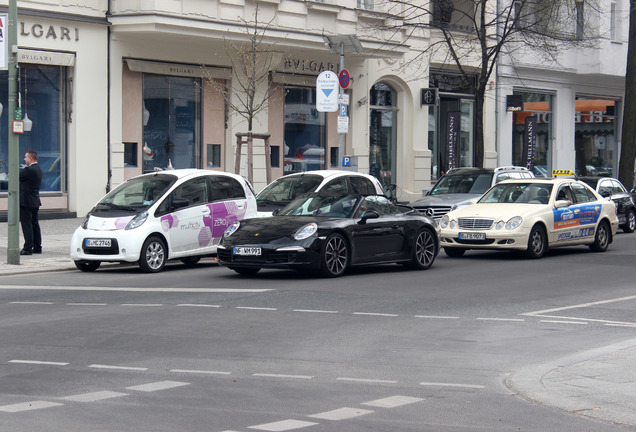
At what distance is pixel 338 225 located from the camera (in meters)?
16.1

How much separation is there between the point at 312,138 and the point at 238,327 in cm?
2291

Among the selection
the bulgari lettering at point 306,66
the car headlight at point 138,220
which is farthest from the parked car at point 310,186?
the bulgari lettering at point 306,66

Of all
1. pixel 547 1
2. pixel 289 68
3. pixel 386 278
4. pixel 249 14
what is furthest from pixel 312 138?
pixel 386 278

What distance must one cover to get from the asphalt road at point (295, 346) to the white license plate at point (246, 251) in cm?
40

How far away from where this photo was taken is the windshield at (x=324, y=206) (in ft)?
54.7

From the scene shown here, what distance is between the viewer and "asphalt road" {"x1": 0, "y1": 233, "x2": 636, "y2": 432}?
7.23 metres

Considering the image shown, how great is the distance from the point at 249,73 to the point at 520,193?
1162cm

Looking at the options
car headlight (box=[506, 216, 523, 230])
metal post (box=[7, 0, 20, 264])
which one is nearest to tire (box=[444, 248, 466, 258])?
car headlight (box=[506, 216, 523, 230])

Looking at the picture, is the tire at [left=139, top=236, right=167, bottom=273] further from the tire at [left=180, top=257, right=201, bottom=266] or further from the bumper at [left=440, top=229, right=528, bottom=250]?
the bumper at [left=440, top=229, right=528, bottom=250]

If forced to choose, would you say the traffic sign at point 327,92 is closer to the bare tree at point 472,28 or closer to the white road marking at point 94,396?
the bare tree at point 472,28

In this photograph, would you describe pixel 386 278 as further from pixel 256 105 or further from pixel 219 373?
pixel 256 105

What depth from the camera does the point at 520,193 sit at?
811 inches

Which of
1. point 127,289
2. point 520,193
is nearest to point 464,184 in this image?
point 520,193

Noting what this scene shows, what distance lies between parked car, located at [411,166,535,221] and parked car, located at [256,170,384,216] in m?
2.81
